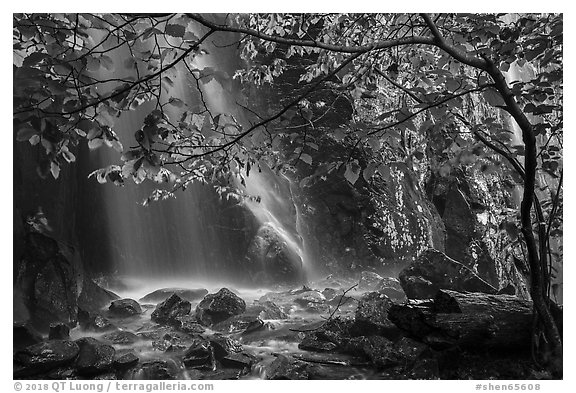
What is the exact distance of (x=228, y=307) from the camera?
8.12ft

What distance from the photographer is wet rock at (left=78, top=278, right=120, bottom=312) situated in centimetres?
238

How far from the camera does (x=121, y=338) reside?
7.57 feet

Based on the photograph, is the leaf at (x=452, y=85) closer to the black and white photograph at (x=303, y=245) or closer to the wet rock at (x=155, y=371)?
the black and white photograph at (x=303, y=245)

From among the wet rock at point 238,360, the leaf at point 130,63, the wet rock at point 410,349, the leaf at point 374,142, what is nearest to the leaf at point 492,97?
the leaf at point 374,142

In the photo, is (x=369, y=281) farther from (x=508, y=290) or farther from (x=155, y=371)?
(x=155, y=371)

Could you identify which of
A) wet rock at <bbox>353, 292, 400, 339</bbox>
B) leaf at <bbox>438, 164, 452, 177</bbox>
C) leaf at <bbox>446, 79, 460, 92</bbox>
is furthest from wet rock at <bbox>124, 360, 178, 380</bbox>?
leaf at <bbox>446, 79, 460, 92</bbox>

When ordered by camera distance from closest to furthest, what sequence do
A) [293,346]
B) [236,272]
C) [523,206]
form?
[523,206] < [293,346] < [236,272]

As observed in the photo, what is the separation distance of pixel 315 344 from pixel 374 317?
38 centimetres

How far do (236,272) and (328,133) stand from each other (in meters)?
1.04

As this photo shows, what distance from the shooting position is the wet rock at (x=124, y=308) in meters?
2.36

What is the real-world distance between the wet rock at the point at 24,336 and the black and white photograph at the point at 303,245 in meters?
0.01

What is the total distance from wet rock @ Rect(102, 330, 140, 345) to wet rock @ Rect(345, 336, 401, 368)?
3.84 ft
